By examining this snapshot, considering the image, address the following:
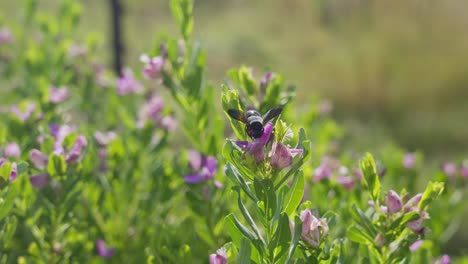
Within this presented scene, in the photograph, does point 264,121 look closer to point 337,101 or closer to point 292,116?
point 292,116

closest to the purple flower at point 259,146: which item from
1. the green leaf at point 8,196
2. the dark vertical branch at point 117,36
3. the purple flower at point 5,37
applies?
the green leaf at point 8,196

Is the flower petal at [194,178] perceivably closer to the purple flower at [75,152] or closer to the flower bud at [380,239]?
the purple flower at [75,152]

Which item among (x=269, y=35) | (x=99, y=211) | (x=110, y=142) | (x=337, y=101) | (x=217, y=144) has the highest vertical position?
(x=217, y=144)

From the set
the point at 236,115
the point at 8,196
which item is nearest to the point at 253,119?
the point at 236,115

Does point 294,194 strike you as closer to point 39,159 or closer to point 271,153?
point 271,153

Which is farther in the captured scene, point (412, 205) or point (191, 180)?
point (191, 180)

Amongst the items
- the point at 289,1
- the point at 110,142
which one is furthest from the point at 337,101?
the point at 110,142
